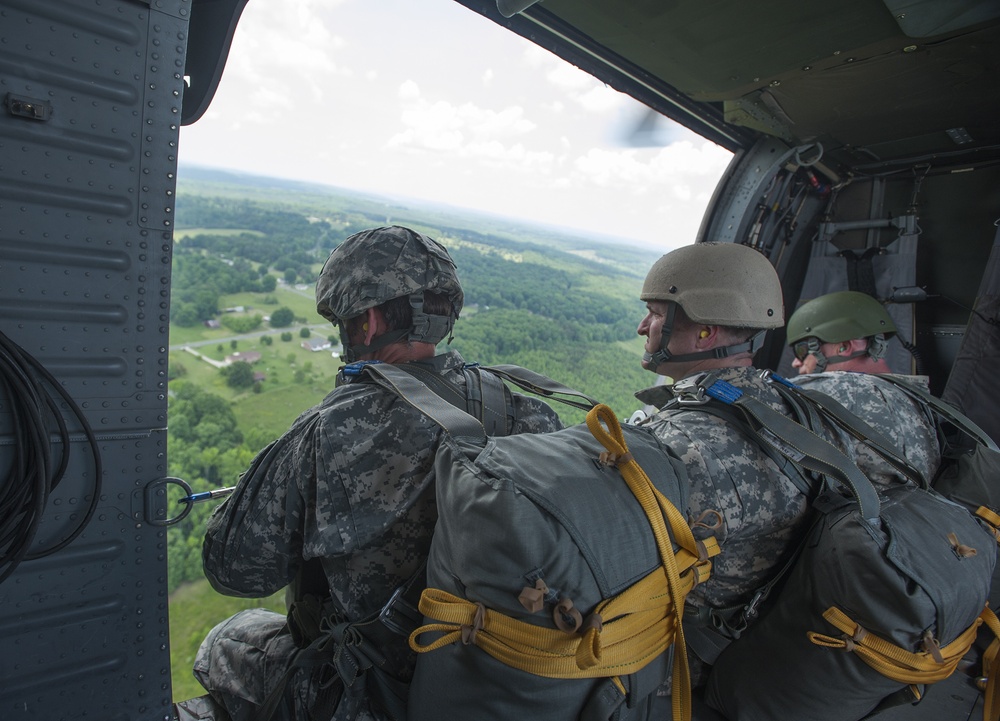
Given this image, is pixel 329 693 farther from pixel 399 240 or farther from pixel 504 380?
pixel 399 240

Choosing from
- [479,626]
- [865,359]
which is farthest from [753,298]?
[865,359]

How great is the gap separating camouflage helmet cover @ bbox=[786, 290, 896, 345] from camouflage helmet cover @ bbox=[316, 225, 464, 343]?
2303 mm

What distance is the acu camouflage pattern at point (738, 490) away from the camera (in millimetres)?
1569

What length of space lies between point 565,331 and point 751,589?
2601mm

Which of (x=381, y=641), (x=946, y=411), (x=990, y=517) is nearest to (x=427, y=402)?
(x=381, y=641)

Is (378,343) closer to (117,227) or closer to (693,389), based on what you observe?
(117,227)

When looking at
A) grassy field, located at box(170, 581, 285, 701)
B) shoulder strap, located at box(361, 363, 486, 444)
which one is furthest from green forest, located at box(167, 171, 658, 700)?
shoulder strap, located at box(361, 363, 486, 444)

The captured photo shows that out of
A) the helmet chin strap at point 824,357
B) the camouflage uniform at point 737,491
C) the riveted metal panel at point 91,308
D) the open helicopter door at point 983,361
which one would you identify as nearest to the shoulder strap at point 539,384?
the camouflage uniform at point 737,491

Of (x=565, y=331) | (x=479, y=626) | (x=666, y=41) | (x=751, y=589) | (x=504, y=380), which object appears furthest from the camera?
(x=565, y=331)

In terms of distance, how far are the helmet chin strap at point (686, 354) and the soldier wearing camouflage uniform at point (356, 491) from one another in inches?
20.1

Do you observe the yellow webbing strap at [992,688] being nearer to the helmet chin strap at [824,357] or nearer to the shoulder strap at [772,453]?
the shoulder strap at [772,453]

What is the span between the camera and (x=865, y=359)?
10.5 feet

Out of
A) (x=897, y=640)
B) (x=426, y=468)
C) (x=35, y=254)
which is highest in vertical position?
(x=35, y=254)

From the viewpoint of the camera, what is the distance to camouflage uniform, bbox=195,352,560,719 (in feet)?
4.95
